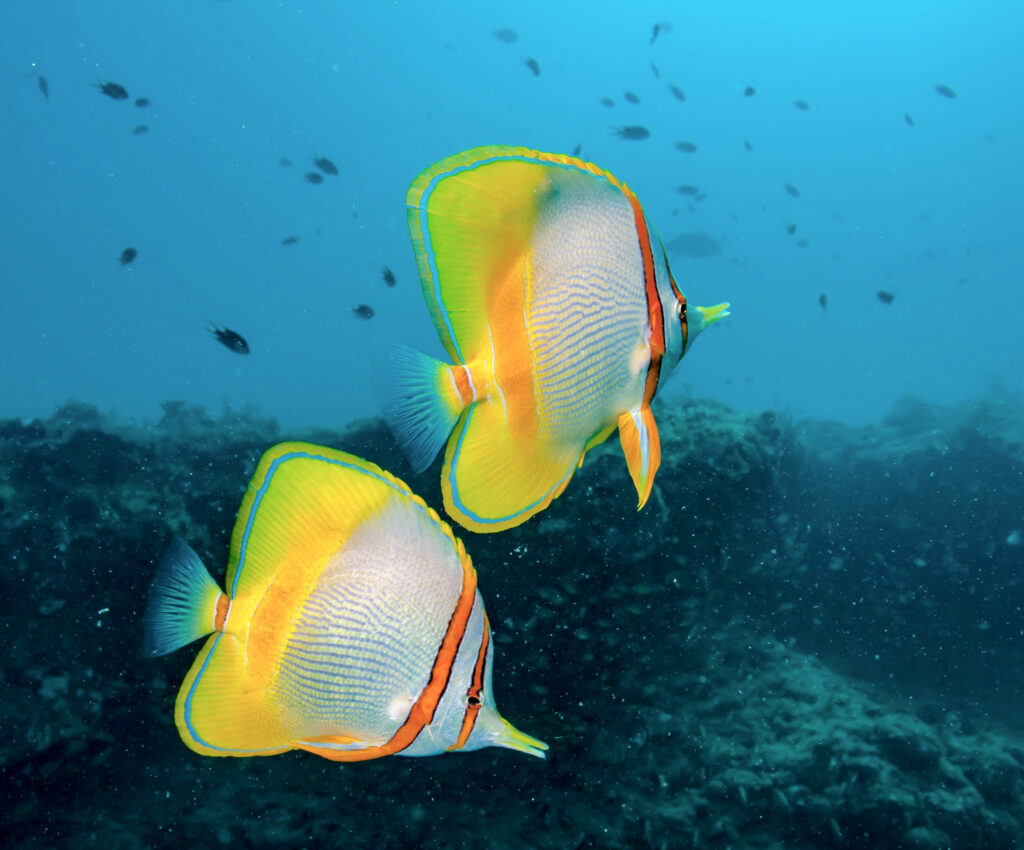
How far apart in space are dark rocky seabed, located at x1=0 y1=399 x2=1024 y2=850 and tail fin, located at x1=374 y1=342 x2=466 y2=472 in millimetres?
3858

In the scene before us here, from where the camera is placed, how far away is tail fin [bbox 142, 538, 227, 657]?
125 centimetres

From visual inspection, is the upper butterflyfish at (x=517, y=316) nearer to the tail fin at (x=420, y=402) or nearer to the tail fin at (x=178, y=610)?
the tail fin at (x=420, y=402)

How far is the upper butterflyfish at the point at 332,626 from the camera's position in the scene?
1.22 m

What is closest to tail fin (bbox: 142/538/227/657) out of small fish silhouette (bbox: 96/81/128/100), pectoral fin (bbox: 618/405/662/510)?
pectoral fin (bbox: 618/405/662/510)

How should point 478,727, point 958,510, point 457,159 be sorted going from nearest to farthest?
1. point 457,159
2. point 478,727
3. point 958,510

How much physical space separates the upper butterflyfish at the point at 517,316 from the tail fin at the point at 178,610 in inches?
22.2

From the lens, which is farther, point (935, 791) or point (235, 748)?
point (935, 791)

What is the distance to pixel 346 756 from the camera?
4.18 feet

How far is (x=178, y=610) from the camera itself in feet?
4.15

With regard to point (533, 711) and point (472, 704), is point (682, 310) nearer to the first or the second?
point (472, 704)

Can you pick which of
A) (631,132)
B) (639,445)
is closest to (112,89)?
(631,132)

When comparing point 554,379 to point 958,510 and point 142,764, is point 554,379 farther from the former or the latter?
point 958,510

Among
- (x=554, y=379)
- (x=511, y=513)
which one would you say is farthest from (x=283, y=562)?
(x=554, y=379)

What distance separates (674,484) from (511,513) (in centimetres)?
475
